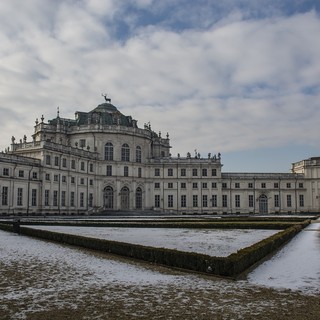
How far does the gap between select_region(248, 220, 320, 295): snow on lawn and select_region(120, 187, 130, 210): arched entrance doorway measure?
62268mm

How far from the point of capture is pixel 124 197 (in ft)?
264

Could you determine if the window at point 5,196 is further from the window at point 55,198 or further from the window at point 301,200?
the window at point 301,200

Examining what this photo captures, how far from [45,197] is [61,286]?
181 ft

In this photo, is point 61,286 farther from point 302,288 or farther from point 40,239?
point 40,239

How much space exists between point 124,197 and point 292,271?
223ft

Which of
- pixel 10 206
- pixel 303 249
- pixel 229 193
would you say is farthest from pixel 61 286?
pixel 229 193

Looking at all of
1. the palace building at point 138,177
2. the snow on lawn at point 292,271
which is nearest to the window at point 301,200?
the palace building at point 138,177

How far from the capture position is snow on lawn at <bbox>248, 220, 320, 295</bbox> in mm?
11828

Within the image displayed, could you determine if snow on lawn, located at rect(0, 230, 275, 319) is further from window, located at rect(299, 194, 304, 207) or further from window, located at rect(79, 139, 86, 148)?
window, located at rect(299, 194, 304, 207)

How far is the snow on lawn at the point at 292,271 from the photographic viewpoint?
466 inches

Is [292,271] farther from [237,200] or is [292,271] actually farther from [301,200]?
[301,200]

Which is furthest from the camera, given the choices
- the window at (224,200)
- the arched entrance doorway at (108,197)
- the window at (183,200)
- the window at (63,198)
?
the window at (224,200)

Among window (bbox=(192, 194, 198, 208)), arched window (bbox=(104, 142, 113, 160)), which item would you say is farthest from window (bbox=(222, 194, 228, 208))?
arched window (bbox=(104, 142, 113, 160))

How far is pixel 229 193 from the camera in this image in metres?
85.9
